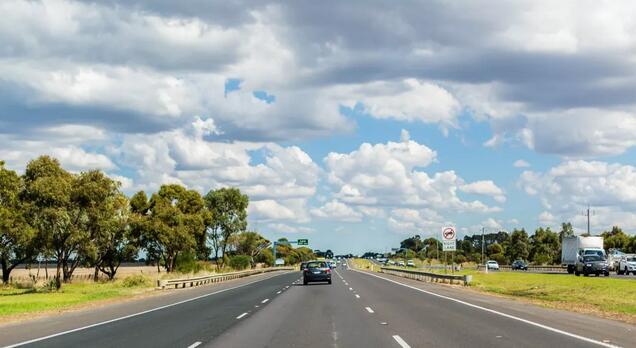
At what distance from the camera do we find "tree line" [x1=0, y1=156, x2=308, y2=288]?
4312 cm

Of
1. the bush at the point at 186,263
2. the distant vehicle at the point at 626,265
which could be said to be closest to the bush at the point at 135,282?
the bush at the point at 186,263

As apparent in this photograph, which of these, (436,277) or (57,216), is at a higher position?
(57,216)

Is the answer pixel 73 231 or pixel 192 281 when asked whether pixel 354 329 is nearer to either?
pixel 73 231

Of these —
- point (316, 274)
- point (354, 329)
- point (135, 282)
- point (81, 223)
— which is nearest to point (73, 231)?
point (81, 223)

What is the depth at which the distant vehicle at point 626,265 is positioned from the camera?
6594 cm

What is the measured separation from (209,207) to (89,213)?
6004 centimetres

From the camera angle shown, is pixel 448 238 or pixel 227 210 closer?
pixel 448 238

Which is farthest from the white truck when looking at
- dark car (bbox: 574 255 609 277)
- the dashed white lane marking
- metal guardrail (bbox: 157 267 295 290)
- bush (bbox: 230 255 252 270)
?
the dashed white lane marking

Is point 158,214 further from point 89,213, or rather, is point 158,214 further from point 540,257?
point 540,257

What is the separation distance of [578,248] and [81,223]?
46226mm

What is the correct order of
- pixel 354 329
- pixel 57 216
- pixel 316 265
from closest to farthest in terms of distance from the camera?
pixel 354 329 → pixel 57 216 → pixel 316 265

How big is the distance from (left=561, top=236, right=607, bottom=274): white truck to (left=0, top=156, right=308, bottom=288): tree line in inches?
1493

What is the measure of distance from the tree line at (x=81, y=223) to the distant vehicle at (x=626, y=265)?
4228cm

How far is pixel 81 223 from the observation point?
4422 centimetres
